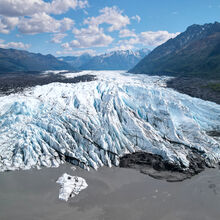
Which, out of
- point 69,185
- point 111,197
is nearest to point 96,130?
point 69,185

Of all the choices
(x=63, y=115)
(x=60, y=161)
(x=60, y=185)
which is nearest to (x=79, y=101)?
(x=63, y=115)

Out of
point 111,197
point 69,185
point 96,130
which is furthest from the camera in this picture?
point 96,130

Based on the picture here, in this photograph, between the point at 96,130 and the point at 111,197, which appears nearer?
the point at 111,197

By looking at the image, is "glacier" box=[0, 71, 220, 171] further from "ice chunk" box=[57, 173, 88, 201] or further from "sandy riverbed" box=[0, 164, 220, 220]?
"ice chunk" box=[57, 173, 88, 201]

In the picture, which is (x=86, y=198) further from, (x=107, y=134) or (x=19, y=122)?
(x=19, y=122)

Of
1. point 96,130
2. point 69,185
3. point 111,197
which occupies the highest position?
point 96,130

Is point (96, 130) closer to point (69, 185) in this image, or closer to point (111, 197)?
point (69, 185)

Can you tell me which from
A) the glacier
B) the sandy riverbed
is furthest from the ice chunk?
the glacier
